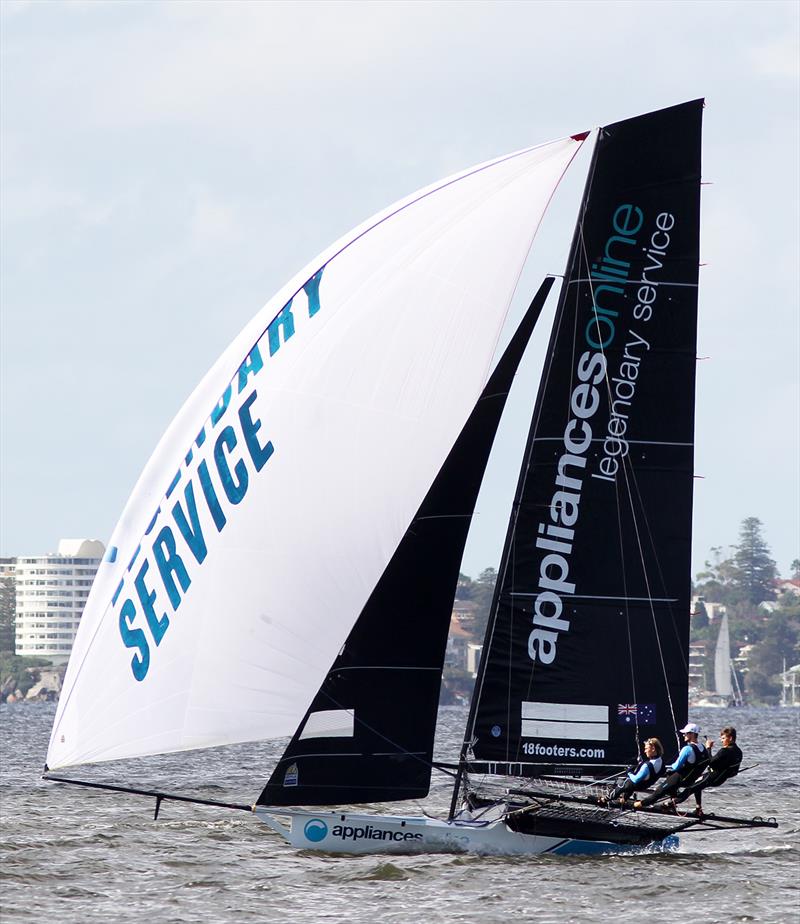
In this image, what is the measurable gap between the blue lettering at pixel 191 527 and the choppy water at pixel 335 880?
2.89 meters

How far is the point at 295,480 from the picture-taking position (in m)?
15.3

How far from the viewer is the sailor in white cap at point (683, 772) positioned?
51.8 ft

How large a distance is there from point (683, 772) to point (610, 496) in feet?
8.49

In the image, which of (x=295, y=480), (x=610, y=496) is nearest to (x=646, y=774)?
(x=610, y=496)

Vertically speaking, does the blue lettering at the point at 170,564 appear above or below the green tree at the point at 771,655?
below

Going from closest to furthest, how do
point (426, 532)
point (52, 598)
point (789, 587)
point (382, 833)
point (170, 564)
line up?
1. point (170, 564)
2. point (382, 833)
3. point (426, 532)
4. point (52, 598)
5. point (789, 587)

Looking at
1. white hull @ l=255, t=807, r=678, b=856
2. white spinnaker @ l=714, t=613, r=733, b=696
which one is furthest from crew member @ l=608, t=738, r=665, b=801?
white spinnaker @ l=714, t=613, r=733, b=696

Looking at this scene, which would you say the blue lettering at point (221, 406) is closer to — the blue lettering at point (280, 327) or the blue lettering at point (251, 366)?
the blue lettering at point (251, 366)

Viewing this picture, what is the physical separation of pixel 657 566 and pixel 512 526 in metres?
1.40

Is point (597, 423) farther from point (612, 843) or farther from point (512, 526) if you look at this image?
point (612, 843)

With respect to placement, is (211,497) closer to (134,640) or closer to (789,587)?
(134,640)

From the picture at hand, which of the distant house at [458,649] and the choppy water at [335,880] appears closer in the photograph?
the choppy water at [335,880]


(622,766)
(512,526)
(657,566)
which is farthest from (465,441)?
(622,766)

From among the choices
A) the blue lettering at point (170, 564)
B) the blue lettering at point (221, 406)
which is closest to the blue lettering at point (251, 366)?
the blue lettering at point (221, 406)
